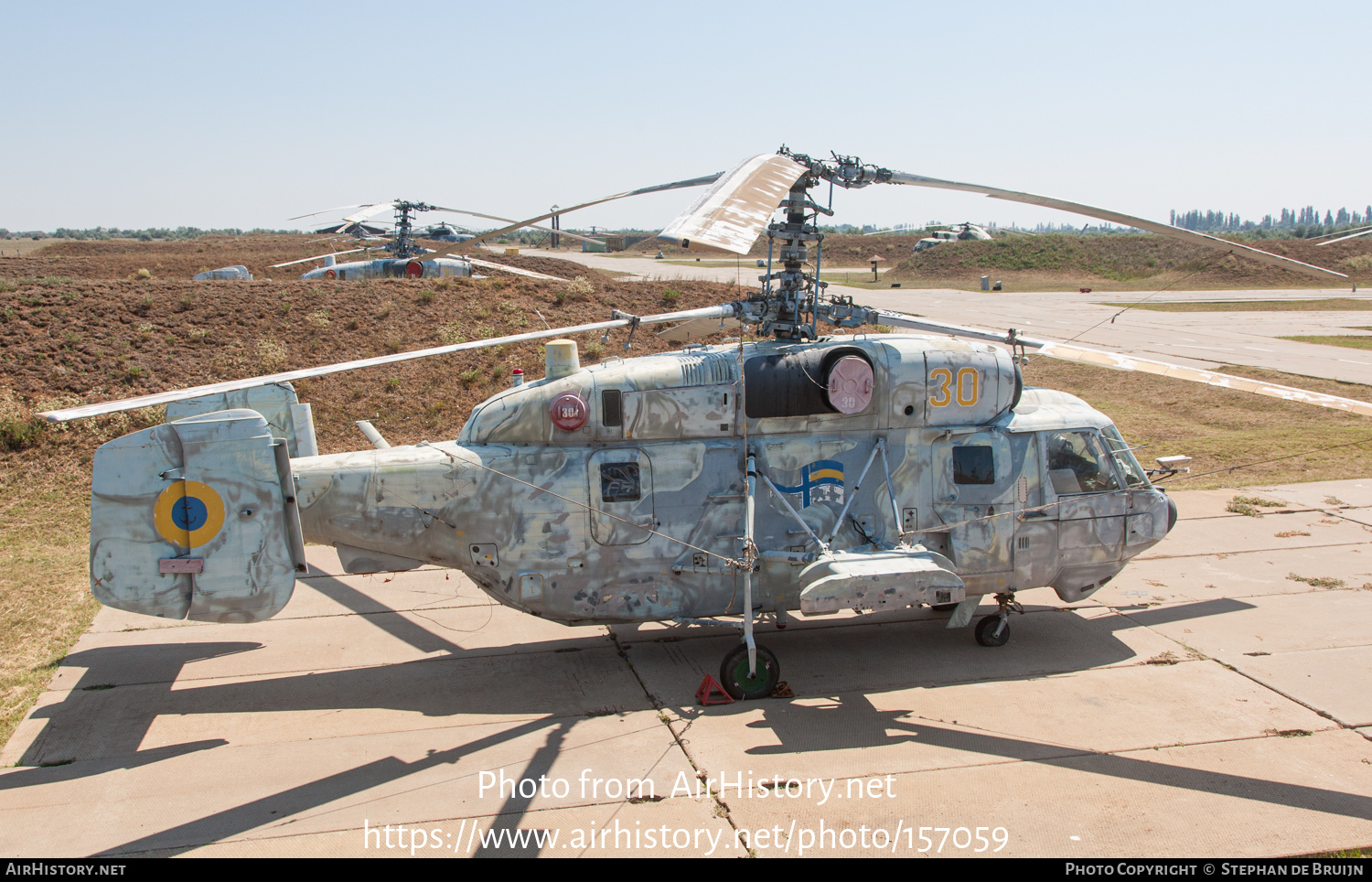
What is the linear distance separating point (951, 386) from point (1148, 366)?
5.88ft

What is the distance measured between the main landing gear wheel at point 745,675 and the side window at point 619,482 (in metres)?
1.79

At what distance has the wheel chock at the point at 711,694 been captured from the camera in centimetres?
848

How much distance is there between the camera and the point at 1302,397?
807 centimetres

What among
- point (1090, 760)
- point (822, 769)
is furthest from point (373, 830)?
point (1090, 760)

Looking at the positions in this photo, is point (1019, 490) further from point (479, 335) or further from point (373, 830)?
point (479, 335)

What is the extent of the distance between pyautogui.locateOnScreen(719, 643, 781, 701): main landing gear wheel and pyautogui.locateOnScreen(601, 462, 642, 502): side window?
1788mm

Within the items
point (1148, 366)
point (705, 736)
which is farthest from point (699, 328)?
point (1148, 366)

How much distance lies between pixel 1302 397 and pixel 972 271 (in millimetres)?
53293

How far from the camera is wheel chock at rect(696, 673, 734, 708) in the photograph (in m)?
8.48

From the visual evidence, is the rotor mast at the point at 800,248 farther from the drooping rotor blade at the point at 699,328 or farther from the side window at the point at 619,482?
the side window at the point at 619,482

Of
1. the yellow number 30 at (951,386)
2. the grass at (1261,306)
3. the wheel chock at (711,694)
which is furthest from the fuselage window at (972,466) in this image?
the grass at (1261,306)

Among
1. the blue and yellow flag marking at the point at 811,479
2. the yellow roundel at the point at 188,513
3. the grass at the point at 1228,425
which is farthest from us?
the grass at the point at 1228,425

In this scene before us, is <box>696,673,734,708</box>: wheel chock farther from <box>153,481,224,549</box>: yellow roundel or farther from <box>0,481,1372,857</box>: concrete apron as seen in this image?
<box>153,481,224,549</box>: yellow roundel

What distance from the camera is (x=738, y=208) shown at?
658 cm
